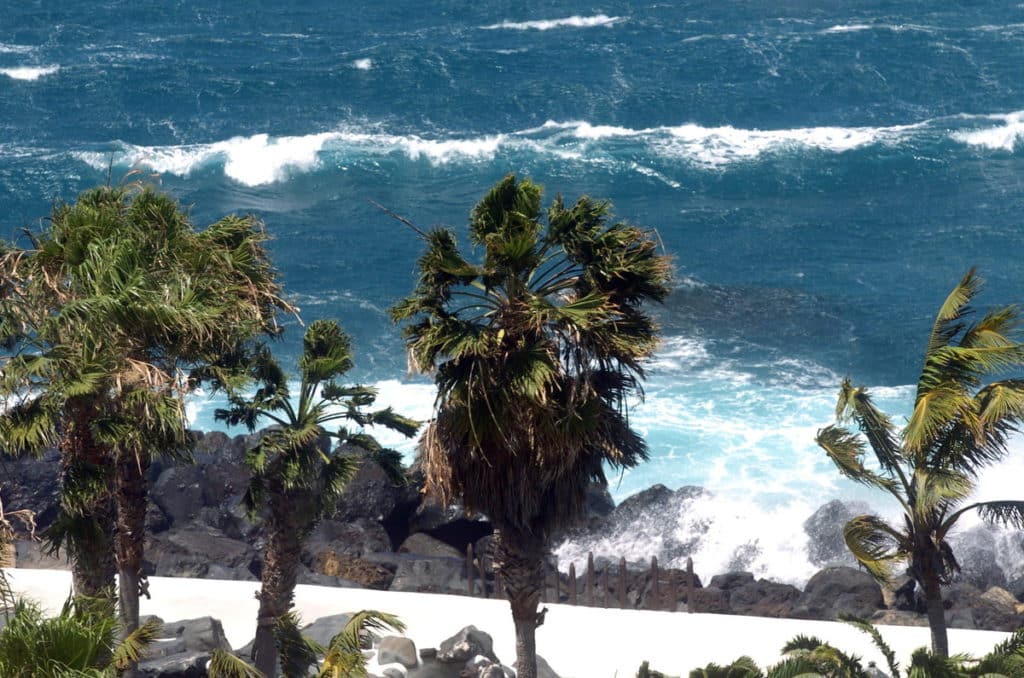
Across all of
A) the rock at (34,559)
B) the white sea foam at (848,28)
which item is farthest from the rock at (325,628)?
the white sea foam at (848,28)

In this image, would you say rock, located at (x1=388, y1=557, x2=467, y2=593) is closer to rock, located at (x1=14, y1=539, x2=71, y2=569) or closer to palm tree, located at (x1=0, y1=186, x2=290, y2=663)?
rock, located at (x1=14, y1=539, x2=71, y2=569)

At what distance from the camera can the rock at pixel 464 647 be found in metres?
16.7

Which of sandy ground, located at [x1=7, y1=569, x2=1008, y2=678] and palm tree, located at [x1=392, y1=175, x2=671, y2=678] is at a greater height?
palm tree, located at [x1=392, y1=175, x2=671, y2=678]

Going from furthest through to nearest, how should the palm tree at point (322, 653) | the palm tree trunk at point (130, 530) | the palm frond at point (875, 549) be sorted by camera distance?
the palm tree trunk at point (130, 530) → the palm frond at point (875, 549) → the palm tree at point (322, 653)

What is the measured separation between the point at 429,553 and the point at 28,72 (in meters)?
38.9

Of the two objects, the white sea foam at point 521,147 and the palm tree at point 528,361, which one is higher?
the white sea foam at point 521,147

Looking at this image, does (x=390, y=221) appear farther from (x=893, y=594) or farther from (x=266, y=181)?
(x=893, y=594)

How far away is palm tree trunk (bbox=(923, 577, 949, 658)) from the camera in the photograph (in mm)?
13383

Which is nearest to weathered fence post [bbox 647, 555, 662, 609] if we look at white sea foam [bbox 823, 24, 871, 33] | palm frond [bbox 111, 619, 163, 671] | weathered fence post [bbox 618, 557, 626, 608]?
weathered fence post [bbox 618, 557, 626, 608]

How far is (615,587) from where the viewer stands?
22.9 metres

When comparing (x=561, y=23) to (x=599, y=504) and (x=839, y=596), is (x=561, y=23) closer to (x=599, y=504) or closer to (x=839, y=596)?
(x=599, y=504)

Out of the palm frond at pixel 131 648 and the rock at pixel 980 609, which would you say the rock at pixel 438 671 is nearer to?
the palm frond at pixel 131 648

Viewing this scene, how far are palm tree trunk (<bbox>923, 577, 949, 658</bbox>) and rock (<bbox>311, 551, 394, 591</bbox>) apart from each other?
37.0ft

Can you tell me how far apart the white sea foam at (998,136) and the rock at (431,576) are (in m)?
33.0
